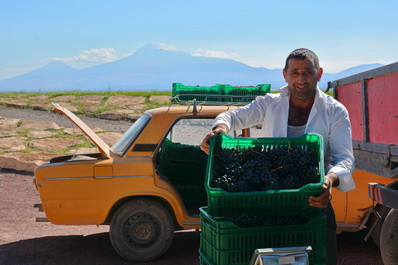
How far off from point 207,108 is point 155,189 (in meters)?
1.22

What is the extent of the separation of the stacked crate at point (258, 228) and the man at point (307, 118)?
1.09ft

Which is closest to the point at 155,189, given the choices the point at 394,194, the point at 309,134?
the point at 394,194

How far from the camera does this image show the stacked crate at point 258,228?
3.29 meters

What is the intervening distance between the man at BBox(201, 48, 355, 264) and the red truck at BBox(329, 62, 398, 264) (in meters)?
1.24

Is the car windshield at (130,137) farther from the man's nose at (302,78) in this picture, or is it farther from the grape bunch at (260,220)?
the grape bunch at (260,220)

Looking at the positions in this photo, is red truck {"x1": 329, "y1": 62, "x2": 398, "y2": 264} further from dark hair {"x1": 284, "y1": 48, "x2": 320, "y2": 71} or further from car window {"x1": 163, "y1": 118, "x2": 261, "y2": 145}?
car window {"x1": 163, "y1": 118, "x2": 261, "y2": 145}

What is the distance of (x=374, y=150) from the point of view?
5844 mm

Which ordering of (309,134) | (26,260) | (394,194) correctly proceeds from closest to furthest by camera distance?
1. (309,134)
2. (394,194)
3. (26,260)

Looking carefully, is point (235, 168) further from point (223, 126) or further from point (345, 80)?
point (345, 80)

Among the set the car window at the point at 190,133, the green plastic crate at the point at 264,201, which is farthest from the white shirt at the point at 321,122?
the car window at the point at 190,133

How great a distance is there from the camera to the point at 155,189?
741 centimetres

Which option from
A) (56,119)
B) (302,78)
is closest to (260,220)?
(302,78)

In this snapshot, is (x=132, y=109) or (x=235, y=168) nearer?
(x=235, y=168)

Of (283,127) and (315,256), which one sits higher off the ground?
(283,127)
